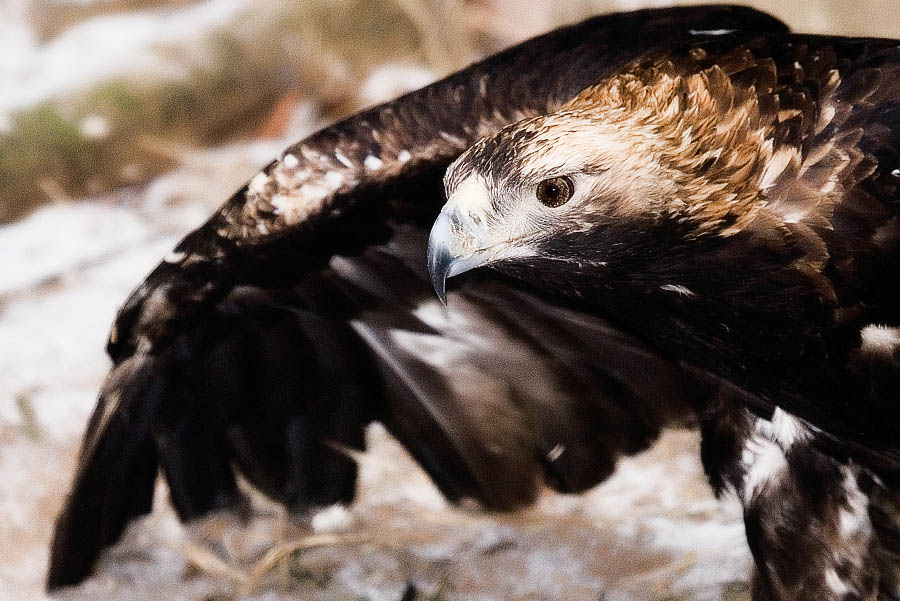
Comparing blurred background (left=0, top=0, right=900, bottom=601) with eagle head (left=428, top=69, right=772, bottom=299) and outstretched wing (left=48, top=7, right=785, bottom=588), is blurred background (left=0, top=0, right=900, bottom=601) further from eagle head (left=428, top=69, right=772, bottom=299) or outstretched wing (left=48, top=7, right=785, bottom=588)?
eagle head (left=428, top=69, right=772, bottom=299)

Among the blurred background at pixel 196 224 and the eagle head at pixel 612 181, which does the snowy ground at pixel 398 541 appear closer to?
the blurred background at pixel 196 224

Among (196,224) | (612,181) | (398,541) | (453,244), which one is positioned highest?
(612,181)

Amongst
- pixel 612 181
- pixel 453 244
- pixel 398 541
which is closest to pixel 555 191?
pixel 612 181

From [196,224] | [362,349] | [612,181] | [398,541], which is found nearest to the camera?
[612,181]

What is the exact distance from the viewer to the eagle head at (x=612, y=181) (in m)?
1.62

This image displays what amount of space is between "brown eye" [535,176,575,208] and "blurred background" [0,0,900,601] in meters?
1.21

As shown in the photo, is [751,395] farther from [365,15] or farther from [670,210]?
[365,15]

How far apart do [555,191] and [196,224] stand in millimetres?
2888

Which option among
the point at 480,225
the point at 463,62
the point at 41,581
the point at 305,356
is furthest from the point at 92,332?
the point at 480,225

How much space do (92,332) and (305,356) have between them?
1.52 m

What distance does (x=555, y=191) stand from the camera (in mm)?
1639

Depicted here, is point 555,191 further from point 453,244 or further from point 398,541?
point 398,541

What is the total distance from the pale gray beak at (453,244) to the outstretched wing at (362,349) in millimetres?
439

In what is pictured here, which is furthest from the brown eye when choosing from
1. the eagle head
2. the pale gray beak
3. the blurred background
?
the blurred background
